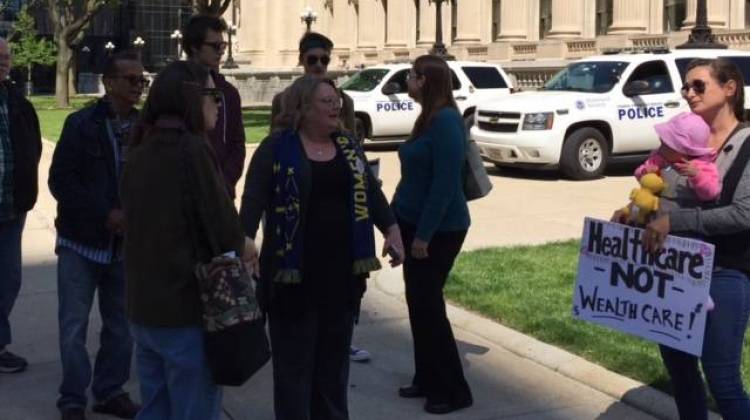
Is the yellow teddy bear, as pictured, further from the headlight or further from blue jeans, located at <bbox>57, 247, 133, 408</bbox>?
the headlight

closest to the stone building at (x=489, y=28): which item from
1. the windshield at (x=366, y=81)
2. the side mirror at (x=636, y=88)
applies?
the windshield at (x=366, y=81)

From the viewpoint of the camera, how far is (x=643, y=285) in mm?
4617

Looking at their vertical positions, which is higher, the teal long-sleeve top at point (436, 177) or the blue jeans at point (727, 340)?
the teal long-sleeve top at point (436, 177)

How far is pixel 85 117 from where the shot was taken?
5.43 metres

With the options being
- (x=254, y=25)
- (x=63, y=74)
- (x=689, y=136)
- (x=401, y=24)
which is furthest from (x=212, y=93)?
(x=254, y=25)

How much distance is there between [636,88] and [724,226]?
1338 cm

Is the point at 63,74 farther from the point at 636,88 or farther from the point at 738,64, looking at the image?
the point at 738,64

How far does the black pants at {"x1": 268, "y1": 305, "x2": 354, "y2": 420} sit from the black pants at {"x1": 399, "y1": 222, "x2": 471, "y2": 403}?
985 millimetres

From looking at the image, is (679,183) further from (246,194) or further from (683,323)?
(246,194)

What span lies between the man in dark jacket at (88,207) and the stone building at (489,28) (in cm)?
2739

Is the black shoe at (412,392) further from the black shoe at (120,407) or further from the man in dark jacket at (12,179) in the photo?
the man in dark jacket at (12,179)

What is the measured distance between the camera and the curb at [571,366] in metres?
5.77

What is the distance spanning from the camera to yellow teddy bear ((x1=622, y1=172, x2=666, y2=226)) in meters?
4.36

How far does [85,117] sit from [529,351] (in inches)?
130
